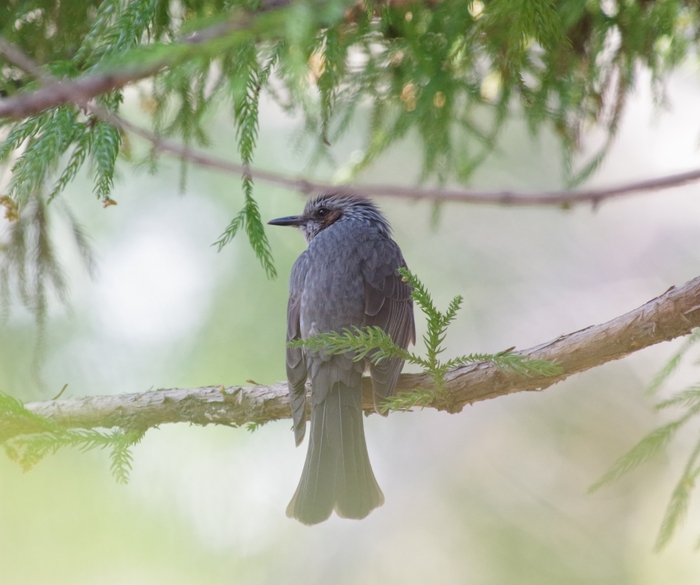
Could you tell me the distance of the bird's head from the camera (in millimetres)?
5227

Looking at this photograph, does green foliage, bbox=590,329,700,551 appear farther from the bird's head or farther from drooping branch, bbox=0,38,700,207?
the bird's head

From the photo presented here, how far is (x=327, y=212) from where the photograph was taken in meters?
5.29

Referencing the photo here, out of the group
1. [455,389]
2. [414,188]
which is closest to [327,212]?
[455,389]

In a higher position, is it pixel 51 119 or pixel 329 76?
pixel 329 76

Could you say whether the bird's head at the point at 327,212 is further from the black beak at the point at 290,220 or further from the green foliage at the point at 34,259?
the green foliage at the point at 34,259

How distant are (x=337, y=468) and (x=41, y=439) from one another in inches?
63.0

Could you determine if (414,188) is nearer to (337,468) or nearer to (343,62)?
(343,62)

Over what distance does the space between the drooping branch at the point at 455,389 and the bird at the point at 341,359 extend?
18cm

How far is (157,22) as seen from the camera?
3086mm

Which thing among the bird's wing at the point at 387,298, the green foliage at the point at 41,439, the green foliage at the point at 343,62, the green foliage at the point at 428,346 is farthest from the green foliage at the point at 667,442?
the green foliage at the point at 41,439

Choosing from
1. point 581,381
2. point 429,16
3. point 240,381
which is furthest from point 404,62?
point 581,381

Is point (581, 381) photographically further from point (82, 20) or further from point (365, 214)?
point (82, 20)

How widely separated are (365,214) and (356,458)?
2.01 m

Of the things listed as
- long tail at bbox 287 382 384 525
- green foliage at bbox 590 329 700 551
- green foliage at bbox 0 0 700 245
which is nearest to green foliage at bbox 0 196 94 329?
green foliage at bbox 0 0 700 245
